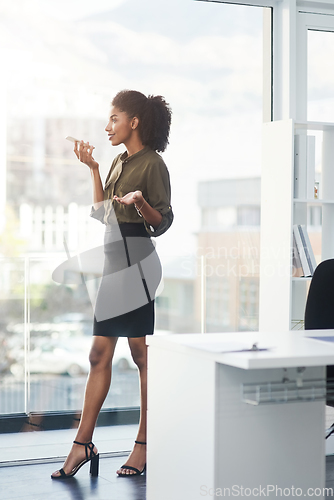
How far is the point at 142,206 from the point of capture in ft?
9.12

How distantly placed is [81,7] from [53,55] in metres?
0.30

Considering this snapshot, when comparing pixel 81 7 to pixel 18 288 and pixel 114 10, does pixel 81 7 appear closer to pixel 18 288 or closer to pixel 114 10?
pixel 114 10

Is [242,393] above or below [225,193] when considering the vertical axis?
below

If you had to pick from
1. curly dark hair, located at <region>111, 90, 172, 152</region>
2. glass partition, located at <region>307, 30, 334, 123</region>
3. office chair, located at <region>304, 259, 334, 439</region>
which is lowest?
office chair, located at <region>304, 259, 334, 439</region>

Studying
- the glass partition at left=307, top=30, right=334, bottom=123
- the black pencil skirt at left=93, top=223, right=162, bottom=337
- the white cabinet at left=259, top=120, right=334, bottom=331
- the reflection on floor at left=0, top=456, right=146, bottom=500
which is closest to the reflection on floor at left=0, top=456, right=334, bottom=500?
the reflection on floor at left=0, top=456, right=146, bottom=500

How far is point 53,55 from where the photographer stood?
11.5 feet

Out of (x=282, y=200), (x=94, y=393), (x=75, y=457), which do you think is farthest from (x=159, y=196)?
(x=75, y=457)

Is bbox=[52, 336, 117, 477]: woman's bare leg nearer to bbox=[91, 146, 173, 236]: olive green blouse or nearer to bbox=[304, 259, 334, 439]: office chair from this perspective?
bbox=[91, 146, 173, 236]: olive green blouse

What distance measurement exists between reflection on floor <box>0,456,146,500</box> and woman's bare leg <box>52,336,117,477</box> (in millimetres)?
91

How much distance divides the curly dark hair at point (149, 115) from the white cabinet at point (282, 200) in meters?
0.65

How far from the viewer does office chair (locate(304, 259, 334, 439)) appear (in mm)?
2883

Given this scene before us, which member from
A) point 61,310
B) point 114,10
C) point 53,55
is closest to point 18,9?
point 53,55

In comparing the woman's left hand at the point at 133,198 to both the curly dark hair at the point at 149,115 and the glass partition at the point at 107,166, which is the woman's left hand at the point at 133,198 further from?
the glass partition at the point at 107,166

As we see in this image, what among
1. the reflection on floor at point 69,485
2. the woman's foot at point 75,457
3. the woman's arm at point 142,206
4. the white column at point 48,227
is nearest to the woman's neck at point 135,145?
the woman's arm at point 142,206
